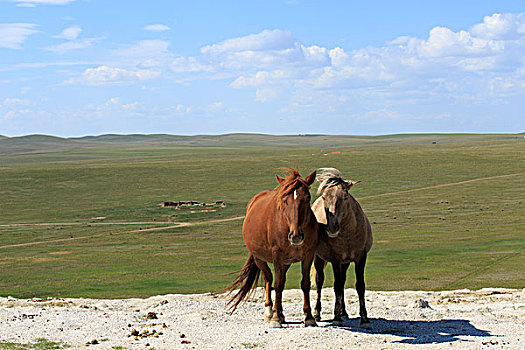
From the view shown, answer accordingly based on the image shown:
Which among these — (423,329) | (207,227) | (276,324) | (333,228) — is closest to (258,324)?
(276,324)

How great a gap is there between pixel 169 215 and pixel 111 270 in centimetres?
1970

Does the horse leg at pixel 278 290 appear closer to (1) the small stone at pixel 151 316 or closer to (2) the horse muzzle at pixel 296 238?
(2) the horse muzzle at pixel 296 238

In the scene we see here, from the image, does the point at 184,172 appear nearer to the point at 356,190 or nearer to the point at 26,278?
the point at 356,190

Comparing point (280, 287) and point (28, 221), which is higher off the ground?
point (280, 287)

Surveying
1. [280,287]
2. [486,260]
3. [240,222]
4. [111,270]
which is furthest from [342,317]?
[240,222]

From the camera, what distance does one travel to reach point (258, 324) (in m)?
12.2

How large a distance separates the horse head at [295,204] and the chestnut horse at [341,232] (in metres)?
0.45

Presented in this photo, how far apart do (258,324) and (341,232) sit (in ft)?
8.06

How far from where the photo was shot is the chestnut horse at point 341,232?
11.3m

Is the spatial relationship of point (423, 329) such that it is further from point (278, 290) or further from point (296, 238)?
point (296, 238)

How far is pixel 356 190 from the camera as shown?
190 ft

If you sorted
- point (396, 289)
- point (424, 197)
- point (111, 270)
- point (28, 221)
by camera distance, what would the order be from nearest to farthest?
point (396, 289) < point (111, 270) < point (28, 221) < point (424, 197)

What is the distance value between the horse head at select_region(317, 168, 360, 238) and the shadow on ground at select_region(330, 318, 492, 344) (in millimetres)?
1941

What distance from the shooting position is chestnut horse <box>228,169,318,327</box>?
431 inches
